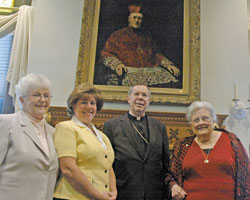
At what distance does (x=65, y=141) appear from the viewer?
5.27 ft

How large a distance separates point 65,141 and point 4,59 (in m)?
2.76

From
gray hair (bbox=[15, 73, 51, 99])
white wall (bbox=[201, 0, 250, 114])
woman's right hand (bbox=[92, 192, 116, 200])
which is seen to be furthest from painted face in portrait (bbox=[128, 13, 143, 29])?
woman's right hand (bbox=[92, 192, 116, 200])

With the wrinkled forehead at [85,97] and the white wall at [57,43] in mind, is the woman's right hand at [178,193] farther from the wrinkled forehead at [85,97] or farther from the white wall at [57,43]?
the white wall at [57,43]

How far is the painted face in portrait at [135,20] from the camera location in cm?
348

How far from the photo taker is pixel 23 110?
168cm

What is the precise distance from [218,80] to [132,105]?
1704mm

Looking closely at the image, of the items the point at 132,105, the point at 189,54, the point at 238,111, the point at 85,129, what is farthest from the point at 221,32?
the point at 85,129

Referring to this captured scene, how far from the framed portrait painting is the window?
123 cm

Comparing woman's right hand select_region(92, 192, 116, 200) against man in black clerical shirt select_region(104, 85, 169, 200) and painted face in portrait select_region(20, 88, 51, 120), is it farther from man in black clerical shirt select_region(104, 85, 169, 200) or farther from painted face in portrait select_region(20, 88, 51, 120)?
painted face in portrait select_region(20, 88, 51, 120)

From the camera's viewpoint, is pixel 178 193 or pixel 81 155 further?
pixel 178 193

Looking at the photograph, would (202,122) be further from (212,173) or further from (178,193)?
(178,193)

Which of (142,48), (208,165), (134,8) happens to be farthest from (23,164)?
(134,8)

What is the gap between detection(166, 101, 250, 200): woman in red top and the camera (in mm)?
1840

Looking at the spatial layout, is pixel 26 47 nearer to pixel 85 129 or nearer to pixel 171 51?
pixel 171 51
